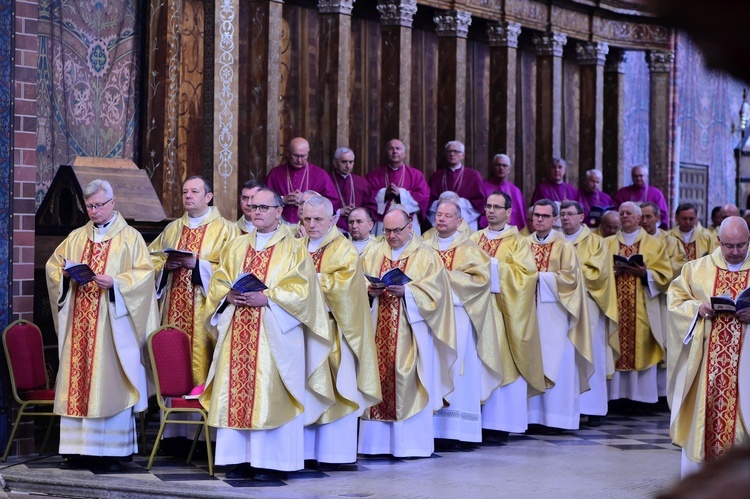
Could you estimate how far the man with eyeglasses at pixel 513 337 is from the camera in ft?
29.3

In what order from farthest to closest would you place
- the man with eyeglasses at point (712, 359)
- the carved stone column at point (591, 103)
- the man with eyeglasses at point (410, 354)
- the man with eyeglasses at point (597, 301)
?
the carved stone column at point (591, 103), the man with eyeglasses at point (597, 301), the man with eyeglasses at point (410, 354), the man with eyeglasses at point (712, 359)

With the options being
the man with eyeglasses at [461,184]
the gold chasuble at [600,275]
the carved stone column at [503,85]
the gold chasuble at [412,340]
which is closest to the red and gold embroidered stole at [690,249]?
the gold chasuble at [600,275]

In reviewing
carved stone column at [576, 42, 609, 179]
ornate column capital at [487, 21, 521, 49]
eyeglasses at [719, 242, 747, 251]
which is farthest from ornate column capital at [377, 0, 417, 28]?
eyeglasses at [719, 242, 747, 251]

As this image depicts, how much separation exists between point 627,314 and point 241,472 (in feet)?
18.8

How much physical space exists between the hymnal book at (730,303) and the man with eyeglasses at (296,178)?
4.85 metres

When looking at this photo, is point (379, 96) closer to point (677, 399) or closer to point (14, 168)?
point (14, 168)

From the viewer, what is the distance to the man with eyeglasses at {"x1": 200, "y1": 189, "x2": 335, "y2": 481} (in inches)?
259

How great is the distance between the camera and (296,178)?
10.6 m

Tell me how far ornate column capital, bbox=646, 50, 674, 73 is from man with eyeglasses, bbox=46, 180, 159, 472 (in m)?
10.9

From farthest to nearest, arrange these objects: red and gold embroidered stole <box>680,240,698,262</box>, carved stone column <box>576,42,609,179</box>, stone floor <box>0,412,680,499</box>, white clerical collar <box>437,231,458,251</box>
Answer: carved stone column <box>576,42,609,179</box>
red and gold embroidered stole <box>680,240,698,262</box>
white clerical collar <box>437,231,458,251</box>
stone floor <box>0,412,680,499</box>

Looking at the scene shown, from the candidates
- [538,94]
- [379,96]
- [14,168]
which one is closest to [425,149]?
[379,96]

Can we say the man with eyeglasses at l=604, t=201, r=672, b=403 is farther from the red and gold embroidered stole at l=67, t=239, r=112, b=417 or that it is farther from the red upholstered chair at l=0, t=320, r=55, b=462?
the red upholstered chair at l=0, t=320, r=55, b=462

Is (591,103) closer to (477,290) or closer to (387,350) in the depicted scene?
(477,290)

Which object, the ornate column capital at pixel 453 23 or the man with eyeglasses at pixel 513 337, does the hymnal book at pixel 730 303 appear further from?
the ornate column capital at pixel 453 23
